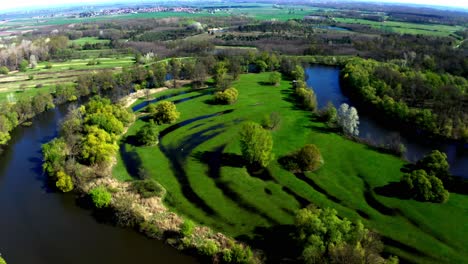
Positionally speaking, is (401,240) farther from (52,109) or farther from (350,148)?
(52,109)

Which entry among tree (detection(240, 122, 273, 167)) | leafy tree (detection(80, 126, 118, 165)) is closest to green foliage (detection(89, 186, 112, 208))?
leafy tree (detection(80, 126, 118, 165))

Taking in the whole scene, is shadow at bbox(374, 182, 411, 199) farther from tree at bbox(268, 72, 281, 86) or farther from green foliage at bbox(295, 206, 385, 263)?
tree at bbox(268, 72, 281, 86)

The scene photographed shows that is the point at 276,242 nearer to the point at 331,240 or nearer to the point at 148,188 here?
the point at 331,240

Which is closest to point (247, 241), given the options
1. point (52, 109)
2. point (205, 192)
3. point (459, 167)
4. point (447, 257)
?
point (205, 192)

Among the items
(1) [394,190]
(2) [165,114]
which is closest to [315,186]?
(1) [394,190]

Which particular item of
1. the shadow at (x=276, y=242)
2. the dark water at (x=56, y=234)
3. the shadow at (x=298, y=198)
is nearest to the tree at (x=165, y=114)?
the dark water at (x=56, y=234)
